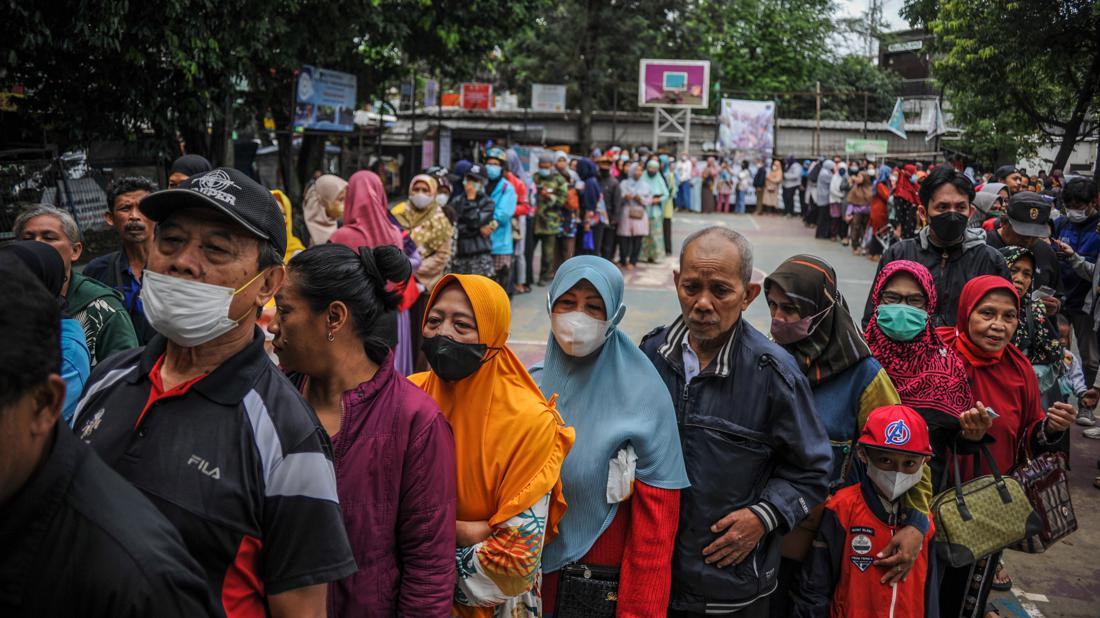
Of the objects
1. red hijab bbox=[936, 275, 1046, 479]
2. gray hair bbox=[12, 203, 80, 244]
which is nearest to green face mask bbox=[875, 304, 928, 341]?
red hijab bbox=[936, 275, 1046, 479]

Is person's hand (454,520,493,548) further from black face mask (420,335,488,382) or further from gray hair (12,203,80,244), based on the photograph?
gray hair (12,203,80,244)

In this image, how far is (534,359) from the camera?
31.4 feet

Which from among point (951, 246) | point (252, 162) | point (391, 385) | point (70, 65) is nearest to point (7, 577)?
point (391, 385)

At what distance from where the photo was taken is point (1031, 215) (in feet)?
19.6

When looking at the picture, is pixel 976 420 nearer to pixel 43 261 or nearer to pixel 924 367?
pixel 924 367

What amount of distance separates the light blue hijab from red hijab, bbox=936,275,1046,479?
6.24 ft

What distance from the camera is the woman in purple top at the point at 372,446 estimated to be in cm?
229

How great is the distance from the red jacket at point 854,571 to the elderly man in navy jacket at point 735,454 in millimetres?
398

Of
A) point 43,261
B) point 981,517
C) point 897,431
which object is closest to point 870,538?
point 897,431

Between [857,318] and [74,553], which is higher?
[74,553]

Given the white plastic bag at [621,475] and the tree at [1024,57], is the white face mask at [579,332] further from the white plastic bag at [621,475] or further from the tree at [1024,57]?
the tree at [1024,57]

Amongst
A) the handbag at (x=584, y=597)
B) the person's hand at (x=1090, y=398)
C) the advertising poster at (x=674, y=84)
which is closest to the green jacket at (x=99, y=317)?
the handbag at (x=584, y=597)

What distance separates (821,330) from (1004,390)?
4.01 feet

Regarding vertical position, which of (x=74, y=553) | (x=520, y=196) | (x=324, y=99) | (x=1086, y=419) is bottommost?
(x=1086, y=419)
